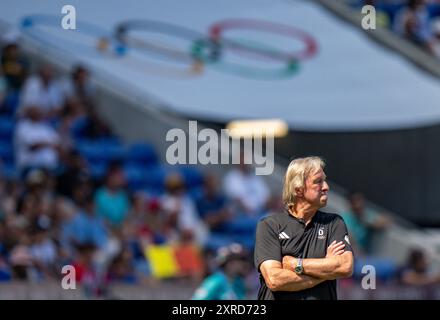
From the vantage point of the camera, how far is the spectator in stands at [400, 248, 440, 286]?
12.8m

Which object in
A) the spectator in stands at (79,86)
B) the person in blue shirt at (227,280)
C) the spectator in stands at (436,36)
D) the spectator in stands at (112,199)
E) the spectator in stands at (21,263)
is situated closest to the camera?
the person in blue shirt at (227,280)

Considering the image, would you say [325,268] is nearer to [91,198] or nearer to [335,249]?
[335,249]

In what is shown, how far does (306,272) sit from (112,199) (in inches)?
281

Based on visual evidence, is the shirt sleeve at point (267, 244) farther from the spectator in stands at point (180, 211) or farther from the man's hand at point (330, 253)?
the spectator in stands at point (180, 211)

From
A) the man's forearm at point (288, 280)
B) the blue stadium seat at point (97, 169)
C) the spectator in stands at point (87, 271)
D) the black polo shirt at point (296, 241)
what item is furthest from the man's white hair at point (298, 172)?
the blue stadium seat at point (97, 169)

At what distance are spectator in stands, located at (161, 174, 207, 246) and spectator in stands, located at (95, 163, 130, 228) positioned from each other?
0.53 m

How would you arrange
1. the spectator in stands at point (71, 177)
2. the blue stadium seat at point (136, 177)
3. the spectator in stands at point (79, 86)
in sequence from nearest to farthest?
the spectator in stands at point (71, 177) < the blue stadium seat at point (136, 177) < the spectator in stands at point (79, 86)

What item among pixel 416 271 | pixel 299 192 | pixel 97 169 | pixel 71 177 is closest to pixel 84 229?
pixel 71 177

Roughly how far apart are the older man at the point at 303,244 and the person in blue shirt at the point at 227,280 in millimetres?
1833

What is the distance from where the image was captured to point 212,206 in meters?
14.0

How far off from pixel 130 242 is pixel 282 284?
21.9ft

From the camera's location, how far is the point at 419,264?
13.2m

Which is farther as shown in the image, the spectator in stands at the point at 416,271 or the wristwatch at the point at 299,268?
the spectator in stands at the point at 416,271

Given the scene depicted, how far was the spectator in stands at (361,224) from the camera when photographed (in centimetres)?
1393
